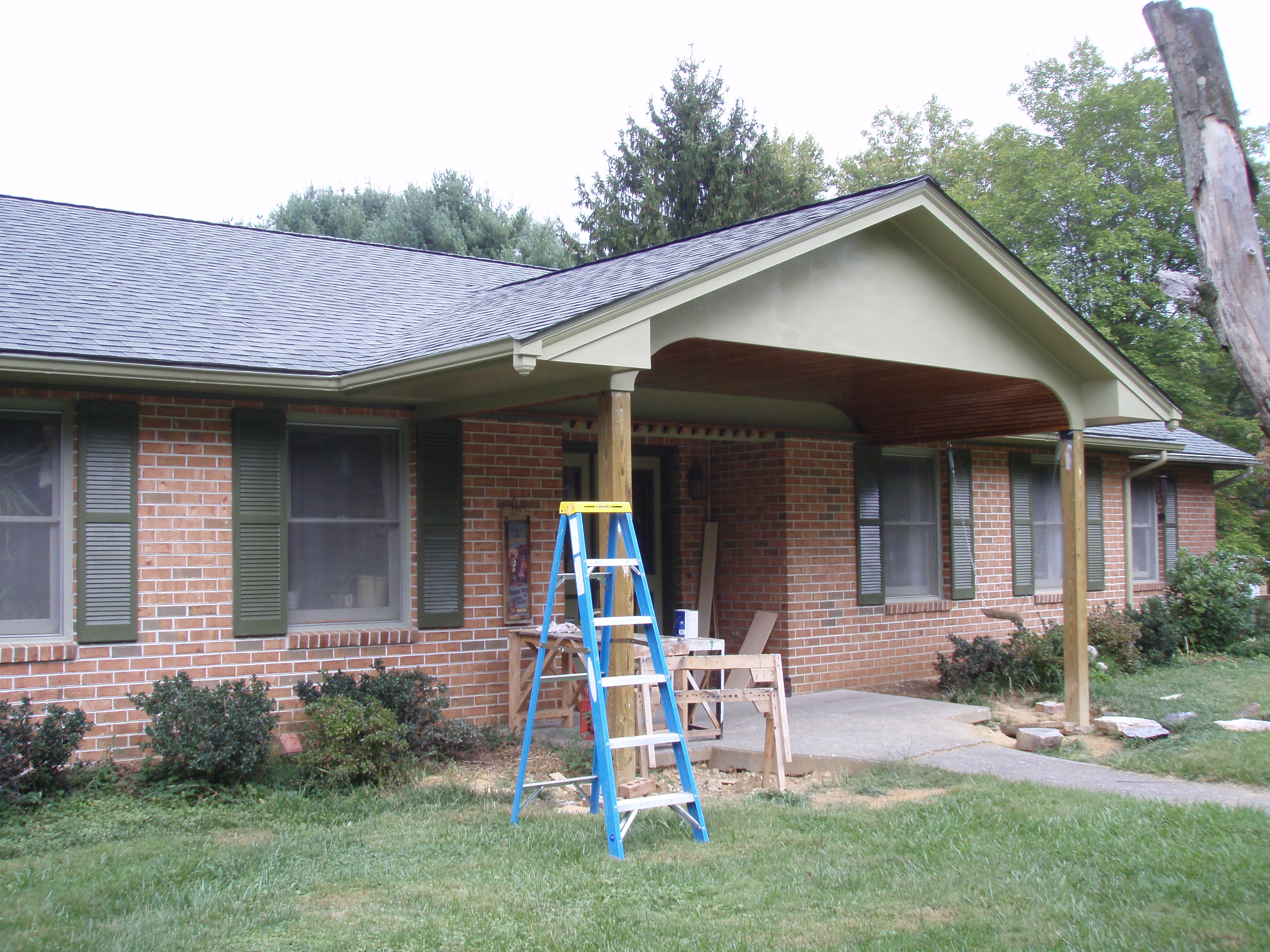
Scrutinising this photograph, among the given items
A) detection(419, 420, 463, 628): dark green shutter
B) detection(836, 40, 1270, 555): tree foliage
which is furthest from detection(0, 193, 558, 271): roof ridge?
detection(836, 40, 1270, 555): tree foliage

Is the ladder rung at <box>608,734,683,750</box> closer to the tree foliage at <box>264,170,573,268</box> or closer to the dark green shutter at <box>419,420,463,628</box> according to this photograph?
the dark green shutter at <box>419,420,463,628</box>

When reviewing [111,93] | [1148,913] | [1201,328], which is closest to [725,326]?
[1148,913]

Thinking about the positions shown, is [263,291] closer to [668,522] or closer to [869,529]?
[668,522]

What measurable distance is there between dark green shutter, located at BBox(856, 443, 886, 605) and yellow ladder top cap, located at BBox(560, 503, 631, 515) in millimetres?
5762

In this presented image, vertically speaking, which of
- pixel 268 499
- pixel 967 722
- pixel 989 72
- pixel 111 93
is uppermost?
pixel 989 72

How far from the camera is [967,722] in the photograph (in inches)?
364

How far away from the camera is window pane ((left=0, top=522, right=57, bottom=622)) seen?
23.2 ft

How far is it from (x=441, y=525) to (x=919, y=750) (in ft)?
12.6

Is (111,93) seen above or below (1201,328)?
above

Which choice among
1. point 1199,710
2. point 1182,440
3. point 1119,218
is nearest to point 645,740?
point 1199,710

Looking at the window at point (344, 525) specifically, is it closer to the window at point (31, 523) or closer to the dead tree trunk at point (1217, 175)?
the window at point (31, 523)

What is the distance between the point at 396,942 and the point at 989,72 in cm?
3588

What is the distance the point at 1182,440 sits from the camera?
52.7ft

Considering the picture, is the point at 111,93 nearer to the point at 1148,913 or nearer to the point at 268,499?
the point at 268,499
